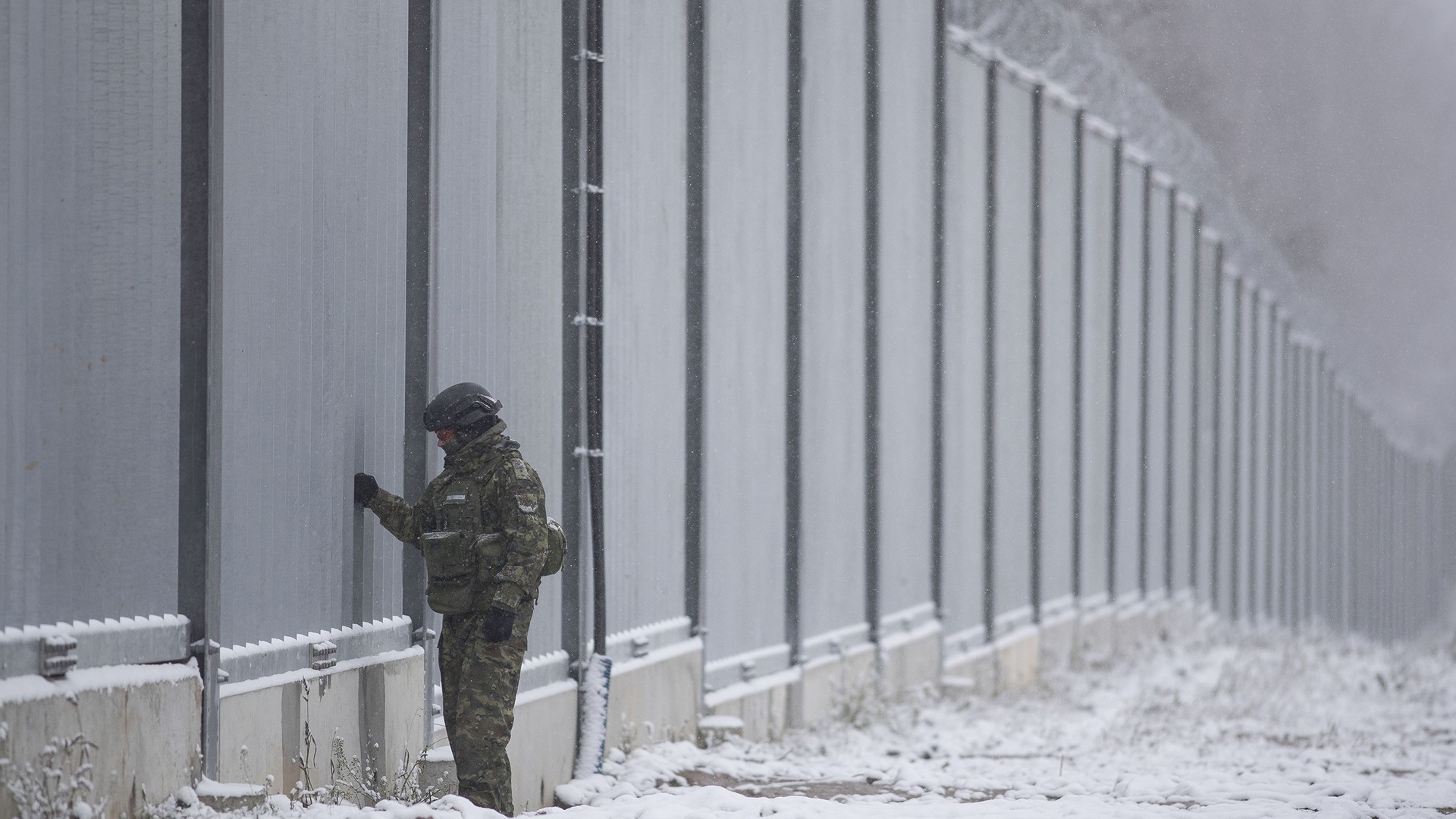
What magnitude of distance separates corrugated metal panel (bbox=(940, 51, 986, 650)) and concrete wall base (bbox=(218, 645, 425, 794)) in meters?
9.27

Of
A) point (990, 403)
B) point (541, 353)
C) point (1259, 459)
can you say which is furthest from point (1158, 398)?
point (541, 353)

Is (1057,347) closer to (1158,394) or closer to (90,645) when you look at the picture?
(1158,394)

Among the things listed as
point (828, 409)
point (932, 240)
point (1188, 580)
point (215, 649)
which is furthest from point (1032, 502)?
point (215, 649)

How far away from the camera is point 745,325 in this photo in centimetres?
1210

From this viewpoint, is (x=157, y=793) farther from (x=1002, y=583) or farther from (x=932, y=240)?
(x=1002, y=583)

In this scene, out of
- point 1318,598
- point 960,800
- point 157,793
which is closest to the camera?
point 157,793

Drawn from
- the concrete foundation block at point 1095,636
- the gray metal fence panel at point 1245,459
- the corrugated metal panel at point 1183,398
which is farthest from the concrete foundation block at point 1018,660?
the gray metal fence panel at point 1245,459

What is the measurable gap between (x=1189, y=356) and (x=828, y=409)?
16.5m

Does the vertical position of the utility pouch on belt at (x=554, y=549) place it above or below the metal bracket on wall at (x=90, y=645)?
above

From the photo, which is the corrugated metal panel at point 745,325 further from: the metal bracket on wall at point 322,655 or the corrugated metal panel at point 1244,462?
the corrugated metal panel at point 1244,462

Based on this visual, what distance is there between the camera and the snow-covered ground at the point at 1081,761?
321 inches

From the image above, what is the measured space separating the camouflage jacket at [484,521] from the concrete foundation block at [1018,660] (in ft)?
34.0

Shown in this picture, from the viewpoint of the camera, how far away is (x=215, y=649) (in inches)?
248

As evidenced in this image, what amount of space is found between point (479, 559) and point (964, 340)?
34.2 ft
